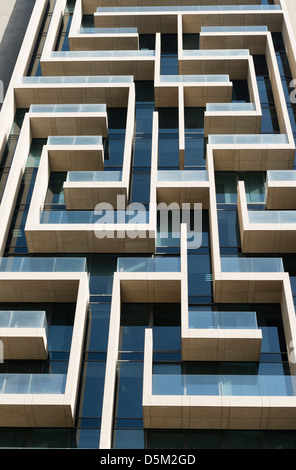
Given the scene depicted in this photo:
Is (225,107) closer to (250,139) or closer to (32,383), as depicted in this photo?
(250,139)

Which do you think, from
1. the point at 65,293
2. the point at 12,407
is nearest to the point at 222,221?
the point at 65,293

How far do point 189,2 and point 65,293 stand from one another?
87.8ft

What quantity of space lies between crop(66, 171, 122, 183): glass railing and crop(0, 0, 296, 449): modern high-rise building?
0.12 meters

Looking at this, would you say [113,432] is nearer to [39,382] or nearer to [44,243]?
[39,382]

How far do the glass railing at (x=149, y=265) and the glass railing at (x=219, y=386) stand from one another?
20.4 feet

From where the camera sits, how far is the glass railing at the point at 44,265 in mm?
36406

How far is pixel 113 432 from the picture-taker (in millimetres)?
32250

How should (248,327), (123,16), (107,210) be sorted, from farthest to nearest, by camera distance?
1. (123,16)
2. (107,210)
3. (248,327)

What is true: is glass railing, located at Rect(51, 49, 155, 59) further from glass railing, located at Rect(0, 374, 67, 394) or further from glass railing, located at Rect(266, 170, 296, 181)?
glass railing, located at Rect(0, 374, 67, 394)

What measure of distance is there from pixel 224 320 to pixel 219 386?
335 centimetres

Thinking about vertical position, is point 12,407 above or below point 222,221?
below

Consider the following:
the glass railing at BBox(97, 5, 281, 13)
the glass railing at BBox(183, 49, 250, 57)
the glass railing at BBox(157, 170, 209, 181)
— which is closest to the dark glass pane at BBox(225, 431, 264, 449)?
the glass railing at BBox(157, 170, 209, 181)

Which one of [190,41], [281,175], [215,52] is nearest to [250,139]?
[281,175]

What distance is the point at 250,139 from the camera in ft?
137
